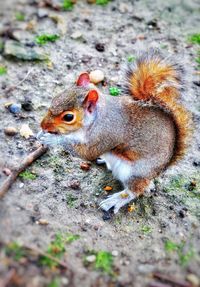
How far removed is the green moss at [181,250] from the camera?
215 centimetres

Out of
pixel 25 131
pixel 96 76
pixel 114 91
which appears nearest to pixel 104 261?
pixel 25 131

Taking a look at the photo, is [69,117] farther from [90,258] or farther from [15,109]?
[15,109]

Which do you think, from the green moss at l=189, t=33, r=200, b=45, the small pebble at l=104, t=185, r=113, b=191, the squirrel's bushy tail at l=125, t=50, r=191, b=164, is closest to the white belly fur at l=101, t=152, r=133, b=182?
the small pebble at l=104, t=185, r=113, b=191

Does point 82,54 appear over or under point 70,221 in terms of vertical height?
over

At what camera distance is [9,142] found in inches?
109

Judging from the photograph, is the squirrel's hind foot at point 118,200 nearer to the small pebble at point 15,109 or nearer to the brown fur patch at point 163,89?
the brown fur patch at point 163,89

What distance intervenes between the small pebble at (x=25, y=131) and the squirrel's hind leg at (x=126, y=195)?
25.8 inches

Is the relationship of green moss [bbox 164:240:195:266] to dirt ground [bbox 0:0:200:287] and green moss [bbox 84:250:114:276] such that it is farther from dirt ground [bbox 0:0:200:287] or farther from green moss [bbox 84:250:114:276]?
green moss [bbox 84:250:114:276]

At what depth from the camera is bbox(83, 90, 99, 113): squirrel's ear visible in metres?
2.26

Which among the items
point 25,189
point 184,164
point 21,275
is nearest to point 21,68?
point 25,189

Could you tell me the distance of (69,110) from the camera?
89.2 inches

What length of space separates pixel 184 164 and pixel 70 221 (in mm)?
841

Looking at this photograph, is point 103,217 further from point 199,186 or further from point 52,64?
point 52,64

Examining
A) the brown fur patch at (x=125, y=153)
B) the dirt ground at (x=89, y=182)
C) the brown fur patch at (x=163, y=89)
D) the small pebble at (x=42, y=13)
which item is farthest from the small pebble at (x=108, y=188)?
the small pebble at (x=42, y=13)
